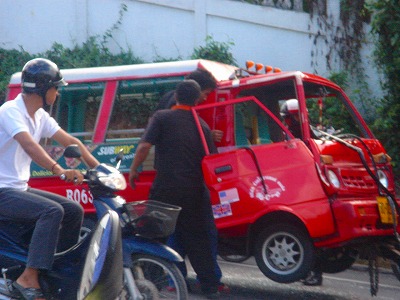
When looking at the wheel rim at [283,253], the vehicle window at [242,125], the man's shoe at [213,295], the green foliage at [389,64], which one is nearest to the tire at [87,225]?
the vehicle window at [242,125]

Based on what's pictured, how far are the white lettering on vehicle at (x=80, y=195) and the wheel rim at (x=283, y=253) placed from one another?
220cm

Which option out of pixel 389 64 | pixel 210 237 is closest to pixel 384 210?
pixel 210 237

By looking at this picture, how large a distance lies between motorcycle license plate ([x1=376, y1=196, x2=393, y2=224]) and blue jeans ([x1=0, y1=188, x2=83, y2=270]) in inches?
105

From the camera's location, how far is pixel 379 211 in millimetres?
6777

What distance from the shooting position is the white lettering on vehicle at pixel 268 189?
270 inches

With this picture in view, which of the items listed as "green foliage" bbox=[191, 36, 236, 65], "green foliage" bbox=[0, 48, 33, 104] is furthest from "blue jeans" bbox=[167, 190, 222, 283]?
"green foliage" bbox=[0, 48, 33, 104]

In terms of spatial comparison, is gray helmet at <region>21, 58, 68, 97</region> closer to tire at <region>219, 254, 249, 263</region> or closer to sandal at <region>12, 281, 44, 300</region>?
sandal at <region>12, 281, 44, 300</region>

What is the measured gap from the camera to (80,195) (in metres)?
8.38

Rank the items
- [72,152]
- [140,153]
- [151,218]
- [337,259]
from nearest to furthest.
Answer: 1. [72,152]
2. [151,218]
3. [140,153]
4. [337,259]

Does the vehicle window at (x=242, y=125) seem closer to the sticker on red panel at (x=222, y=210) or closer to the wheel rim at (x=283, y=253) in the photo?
the sticker on red panel at (x=222, y=210)

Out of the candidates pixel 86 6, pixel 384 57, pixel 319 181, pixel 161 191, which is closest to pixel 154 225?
pixel 161 191

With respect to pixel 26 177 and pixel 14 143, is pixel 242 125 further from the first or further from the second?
pixel 14 143

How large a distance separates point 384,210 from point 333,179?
1.65 feet

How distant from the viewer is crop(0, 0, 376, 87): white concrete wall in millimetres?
12625
